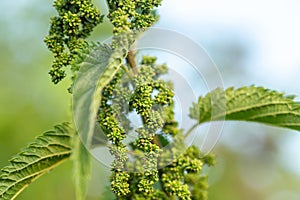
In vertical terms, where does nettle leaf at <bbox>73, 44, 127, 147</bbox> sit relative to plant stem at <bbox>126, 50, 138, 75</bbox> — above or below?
below

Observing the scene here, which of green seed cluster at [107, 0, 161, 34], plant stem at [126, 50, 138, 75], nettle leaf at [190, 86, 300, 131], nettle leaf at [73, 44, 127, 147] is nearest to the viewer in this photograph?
nettle leaf at [73, 44, 127, 147]

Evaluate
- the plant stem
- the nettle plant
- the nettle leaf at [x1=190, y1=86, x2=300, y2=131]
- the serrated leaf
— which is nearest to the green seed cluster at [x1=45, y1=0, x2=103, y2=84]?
the nettle plant

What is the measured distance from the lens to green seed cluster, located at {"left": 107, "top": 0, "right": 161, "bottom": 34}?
132cm

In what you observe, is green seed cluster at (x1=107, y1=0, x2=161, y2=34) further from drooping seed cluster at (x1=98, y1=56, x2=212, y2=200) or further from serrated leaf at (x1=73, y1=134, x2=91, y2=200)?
serrated leaf at (x1=73, y1=134, x2=91, y2=200)

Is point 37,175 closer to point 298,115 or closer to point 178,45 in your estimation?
point 178,45

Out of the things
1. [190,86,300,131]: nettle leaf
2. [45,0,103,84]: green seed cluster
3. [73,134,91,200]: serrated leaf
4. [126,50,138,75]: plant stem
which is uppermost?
[45,0,103,84]: green seed cluster

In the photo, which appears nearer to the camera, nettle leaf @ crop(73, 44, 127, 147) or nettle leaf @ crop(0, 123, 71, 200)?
nettle leaf @ crop(73, 44, 127, 147)

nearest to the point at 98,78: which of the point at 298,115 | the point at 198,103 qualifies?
the point at 198,103

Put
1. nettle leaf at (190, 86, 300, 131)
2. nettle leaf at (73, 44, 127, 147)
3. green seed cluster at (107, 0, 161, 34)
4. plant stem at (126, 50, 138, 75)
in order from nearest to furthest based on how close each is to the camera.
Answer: nettle leaf at (73, 44, 127, 147)
green seed cluster at (107, 0, 161, 34)
plant stem at (126, 50, 138, 75)
nettle leaf at (190, 86, 300, 131)

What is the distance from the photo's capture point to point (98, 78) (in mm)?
1216

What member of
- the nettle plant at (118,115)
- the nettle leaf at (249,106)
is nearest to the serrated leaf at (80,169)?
the nettle plant at (118,115)

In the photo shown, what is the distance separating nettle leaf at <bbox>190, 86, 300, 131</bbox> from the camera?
5.52 feet

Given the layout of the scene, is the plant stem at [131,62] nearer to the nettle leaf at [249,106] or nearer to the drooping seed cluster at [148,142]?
the drooping seed cluster at [148,142]

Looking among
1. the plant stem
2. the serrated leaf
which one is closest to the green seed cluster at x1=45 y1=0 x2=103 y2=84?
the plant stem
